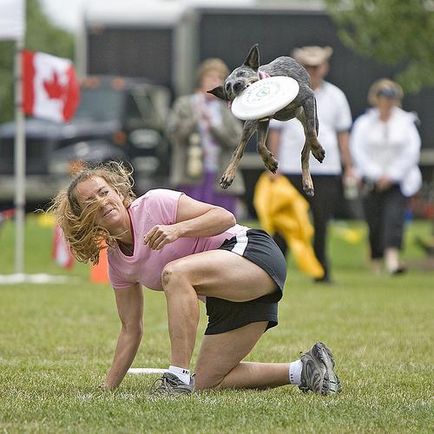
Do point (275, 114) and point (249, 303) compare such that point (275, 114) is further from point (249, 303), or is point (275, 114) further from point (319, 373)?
point (319, 373)

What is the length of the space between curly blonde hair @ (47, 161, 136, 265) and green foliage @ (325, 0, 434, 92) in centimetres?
1066

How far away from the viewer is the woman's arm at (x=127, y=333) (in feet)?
20.1

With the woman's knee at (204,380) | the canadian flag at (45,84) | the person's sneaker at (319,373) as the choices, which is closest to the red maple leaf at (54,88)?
the canadian flag at (45,84)

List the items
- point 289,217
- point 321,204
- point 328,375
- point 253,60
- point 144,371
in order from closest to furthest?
point 253,60, point 328,375, point 144,371, point 321,204, point 289,217

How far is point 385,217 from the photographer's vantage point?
46.4 ft

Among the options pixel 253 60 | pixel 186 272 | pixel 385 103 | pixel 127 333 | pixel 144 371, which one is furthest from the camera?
pixel 385 103

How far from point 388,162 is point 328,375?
8293 mm

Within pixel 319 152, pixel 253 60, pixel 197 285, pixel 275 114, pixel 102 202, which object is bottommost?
pixel 197 285

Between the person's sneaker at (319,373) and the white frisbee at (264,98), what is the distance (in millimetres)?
1295

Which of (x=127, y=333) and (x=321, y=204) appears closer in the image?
(x=127, y=333)

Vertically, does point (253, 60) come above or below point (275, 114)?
above

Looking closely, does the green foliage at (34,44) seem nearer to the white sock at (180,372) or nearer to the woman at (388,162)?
the woman at (388,162)

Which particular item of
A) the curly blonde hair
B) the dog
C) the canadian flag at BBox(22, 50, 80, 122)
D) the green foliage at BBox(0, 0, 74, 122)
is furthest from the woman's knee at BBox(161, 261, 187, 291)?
the green foliage at BBox(0, 0, 74, 122)

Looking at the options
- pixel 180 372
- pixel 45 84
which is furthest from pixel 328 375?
pixel 45 84
